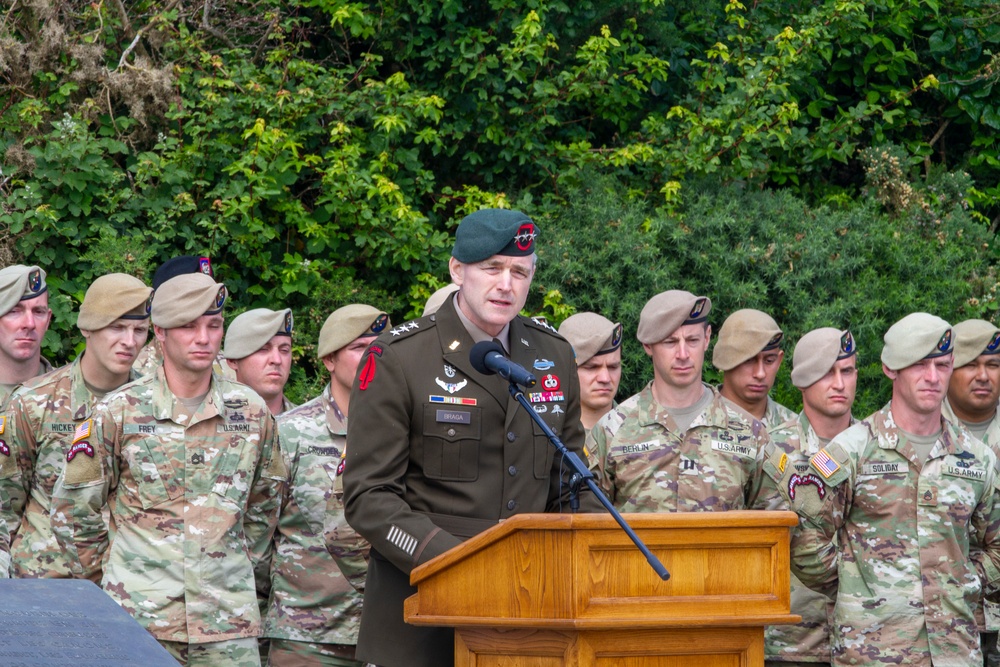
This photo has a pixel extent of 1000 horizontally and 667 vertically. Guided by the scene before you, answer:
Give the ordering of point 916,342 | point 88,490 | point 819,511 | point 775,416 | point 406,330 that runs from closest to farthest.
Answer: point 406,330, point 88,490, point 819,511, point 916,342, point 775,416

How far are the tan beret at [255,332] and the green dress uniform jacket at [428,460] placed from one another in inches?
123

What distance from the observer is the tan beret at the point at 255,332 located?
732 cm

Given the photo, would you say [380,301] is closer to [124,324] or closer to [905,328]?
[124,324]

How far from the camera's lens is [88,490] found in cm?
553

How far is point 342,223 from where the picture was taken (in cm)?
1084

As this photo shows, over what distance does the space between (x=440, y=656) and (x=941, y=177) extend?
9501 millimetres

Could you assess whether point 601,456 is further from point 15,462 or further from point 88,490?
point 15,462

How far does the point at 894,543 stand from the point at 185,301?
324 cm

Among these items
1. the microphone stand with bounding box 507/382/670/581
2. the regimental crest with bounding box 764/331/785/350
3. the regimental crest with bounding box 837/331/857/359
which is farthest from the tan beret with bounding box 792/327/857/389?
the microphone stand with bounding box 507/382/670/581

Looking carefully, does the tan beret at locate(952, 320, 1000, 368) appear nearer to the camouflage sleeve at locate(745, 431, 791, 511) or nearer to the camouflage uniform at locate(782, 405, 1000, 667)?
the camouflage uniform at locate(782, 405, 1000, 667)

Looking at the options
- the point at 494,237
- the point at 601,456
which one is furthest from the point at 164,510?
the point at 494,237

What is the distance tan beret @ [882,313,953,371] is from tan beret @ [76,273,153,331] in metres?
3.68

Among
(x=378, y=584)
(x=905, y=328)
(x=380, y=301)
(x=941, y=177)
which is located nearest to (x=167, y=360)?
(x=378, y=584)

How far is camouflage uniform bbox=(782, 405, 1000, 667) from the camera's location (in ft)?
19.3
